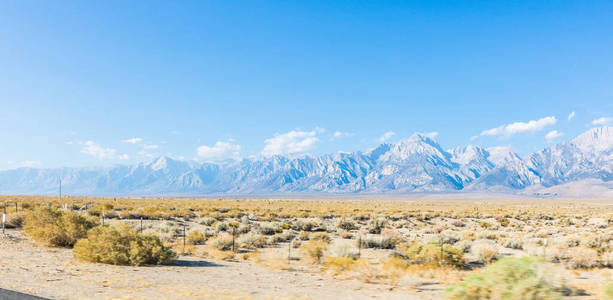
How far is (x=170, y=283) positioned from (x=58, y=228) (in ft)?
33.0

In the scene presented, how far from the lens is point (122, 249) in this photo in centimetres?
1373

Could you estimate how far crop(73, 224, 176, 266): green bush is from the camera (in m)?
13.5

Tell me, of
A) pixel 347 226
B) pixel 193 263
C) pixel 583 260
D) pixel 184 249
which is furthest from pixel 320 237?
pixel 583 260

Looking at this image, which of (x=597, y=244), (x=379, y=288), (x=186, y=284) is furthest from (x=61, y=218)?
(x=597, y=244)

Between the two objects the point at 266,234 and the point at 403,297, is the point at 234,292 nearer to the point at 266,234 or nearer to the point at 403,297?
the point at 403,297

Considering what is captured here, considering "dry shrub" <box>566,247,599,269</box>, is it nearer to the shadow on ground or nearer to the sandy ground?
the sandy ground

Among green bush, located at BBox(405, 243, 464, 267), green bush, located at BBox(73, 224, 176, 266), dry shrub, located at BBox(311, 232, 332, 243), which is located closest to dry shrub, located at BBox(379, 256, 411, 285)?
green bush, located at BBox(405, 243, 464, 267)

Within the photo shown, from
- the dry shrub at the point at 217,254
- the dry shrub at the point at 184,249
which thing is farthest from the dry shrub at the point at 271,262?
the dry shrub at the point at 184,249

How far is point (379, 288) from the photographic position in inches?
452

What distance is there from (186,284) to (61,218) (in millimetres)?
11313

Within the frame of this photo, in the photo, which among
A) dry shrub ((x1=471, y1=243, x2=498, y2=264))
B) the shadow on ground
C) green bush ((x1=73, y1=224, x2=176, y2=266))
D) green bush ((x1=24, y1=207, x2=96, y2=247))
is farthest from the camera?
dry shrub ((x1=471, y1=243, x2=498, y2=264))

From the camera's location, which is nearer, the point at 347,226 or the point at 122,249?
the point at 122,249

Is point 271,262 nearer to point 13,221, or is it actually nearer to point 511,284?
point 511,284

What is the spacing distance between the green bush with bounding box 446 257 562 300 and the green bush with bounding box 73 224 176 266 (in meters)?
10.8
